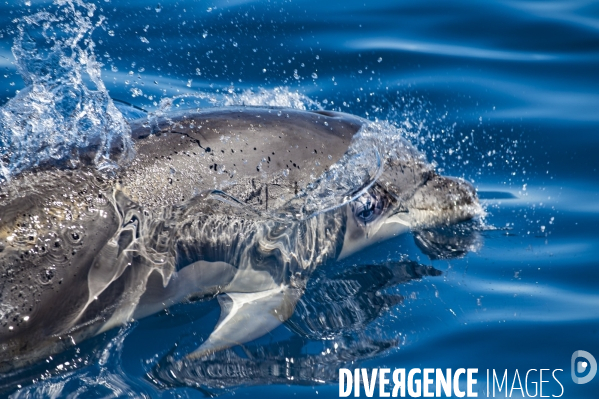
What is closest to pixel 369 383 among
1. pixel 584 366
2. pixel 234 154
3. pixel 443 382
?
pixel 443 382

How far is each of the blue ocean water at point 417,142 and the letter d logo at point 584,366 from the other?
0.05 meters

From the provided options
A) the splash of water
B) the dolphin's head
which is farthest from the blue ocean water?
the splash of water

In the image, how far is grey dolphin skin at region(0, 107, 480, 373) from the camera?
4508mm

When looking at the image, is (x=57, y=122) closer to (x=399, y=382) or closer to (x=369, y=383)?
(x=369, y=383)

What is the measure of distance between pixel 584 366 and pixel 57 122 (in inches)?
150

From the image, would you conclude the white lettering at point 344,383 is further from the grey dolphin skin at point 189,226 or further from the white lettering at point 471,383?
the white lettering at point 471,383

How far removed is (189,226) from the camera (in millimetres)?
4949

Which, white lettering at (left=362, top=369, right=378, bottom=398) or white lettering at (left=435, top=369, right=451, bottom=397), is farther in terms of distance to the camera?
white lettering at (left=435, top=369, right=451, bottom=397)

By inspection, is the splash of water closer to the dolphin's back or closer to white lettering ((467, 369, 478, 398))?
the dolphin's back

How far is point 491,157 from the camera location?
750cm

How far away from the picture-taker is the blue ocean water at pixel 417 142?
4.91 meters

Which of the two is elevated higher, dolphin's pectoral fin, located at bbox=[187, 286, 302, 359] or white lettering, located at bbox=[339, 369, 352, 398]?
dolphin's pectoral fin, located at bbox=[187, 286, 302, 359]

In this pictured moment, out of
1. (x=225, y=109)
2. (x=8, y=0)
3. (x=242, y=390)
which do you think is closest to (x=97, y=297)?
(x=242, y=390)

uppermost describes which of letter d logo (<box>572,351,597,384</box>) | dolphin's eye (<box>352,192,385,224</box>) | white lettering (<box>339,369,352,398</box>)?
dolphin's eye (<box>352,192,385,224</box>)
